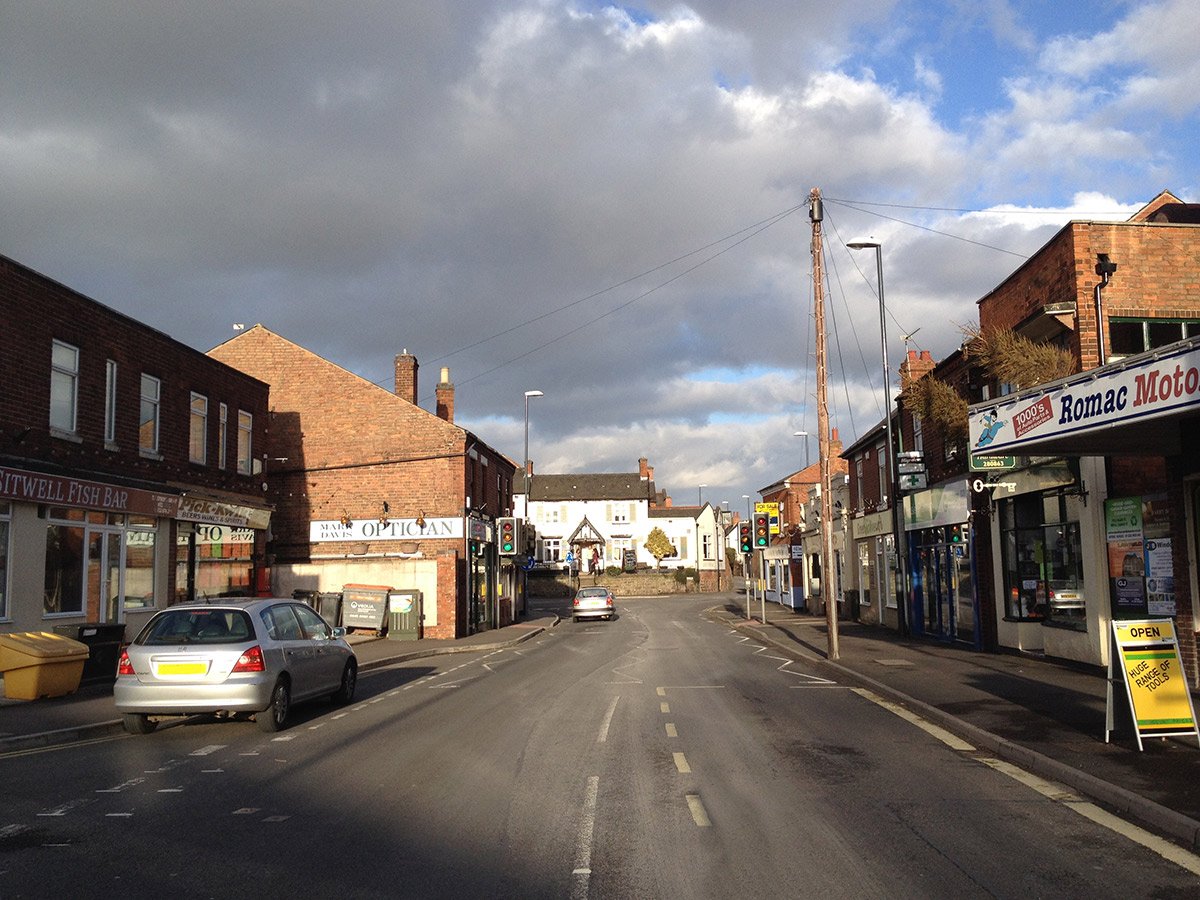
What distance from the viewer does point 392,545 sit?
106 feet

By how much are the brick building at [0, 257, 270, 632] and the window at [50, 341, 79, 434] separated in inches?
1.1

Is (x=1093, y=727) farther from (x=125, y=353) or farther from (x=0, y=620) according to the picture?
(x=125, y=353)

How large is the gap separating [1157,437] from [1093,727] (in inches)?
176

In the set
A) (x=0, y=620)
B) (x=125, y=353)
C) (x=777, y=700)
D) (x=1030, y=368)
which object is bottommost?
(x=777, y=700)

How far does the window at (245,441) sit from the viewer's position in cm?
2630

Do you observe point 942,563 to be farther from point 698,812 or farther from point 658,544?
point 658,544

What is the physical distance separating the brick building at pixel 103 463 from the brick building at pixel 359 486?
252 inches

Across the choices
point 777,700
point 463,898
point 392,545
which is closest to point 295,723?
point 777,700

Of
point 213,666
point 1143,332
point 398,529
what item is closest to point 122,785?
point 213,666

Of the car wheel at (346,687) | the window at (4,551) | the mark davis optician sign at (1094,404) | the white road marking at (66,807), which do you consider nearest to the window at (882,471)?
the mark davis optician sign at (1094,404)

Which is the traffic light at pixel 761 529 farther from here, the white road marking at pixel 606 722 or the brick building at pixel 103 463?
the white road marking at pixel 606 722

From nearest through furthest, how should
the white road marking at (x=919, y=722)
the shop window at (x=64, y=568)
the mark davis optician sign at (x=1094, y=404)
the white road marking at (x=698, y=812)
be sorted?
the white road marking at (x=698, y=812) < the mark davis optician sign at (x=1094, y=404) < the white road marking at (x=919, y=722) < the shop window at (x=64, y=568)

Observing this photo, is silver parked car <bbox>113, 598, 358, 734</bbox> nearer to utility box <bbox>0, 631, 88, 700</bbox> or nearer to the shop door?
utility box <bbox>0, 631, 88, 700</bbox>

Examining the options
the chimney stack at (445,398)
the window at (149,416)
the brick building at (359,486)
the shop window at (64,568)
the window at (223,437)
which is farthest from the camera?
the chimney stack at (445,398)
